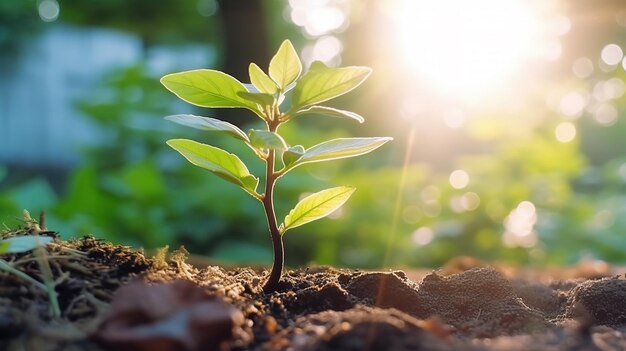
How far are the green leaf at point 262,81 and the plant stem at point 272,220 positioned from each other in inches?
2.6

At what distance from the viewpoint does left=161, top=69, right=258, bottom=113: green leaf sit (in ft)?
3.30

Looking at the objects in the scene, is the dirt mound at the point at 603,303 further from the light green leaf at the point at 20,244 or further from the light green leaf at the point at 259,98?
the light green leaf at the point at 20,244

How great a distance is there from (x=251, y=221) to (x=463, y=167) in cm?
235

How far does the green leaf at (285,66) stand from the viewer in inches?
40.3

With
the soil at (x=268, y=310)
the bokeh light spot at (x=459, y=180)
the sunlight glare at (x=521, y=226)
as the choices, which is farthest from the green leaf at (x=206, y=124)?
the bokeh light spot at (x=459, y=180)

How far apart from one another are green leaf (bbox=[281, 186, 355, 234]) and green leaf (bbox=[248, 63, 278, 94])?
0.62 feet

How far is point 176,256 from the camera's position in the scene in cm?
109

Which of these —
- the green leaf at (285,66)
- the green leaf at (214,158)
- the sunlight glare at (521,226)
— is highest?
the green leaf at (285,66)

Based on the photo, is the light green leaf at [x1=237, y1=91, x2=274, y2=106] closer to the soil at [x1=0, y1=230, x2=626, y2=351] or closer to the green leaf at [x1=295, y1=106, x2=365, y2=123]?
the green leaf at [x1=295, y1=106, x2=365, y2=123]

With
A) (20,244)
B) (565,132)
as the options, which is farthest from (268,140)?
(565,132)

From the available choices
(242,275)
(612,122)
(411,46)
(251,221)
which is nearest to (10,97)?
(411,46)

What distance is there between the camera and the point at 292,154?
3.23 feet

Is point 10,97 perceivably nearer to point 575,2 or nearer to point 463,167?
point 463,167

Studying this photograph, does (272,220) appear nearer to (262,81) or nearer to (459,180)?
(262,81)
